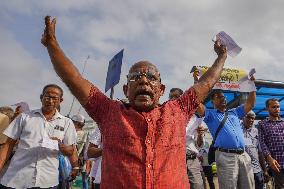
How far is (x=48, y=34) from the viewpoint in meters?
2.52

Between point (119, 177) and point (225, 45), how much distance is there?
152 centimetres

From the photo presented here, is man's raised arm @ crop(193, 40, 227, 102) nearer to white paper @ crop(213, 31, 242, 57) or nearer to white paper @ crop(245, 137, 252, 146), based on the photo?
white paper @ crop(213, 31, 242, 57)

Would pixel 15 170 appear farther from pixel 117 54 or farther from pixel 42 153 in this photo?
pixel 117 54

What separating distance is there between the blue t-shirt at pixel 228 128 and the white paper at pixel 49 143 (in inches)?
111

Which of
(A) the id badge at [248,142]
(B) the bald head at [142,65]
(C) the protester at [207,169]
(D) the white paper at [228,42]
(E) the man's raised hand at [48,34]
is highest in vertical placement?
(D) the white paper at [228,42]

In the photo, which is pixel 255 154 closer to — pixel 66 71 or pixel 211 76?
pixel 211 76

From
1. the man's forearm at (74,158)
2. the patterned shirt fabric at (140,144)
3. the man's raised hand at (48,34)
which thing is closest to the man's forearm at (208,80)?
the patterned shirt fabric at (140,144)

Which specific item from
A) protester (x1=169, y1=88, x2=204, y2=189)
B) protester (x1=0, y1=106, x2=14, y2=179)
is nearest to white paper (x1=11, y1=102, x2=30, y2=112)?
protester (x1=0, y1=106, x2=14, y2=179)

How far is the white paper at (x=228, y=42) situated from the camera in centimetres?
316

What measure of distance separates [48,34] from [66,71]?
0.33 metres

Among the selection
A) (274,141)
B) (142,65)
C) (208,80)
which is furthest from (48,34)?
(274,141)

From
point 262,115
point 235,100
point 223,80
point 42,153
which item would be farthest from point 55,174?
point 262,115

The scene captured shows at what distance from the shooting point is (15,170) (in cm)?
439

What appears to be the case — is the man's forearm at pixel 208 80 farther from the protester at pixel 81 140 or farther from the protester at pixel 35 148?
the protester at pixel 81 140
